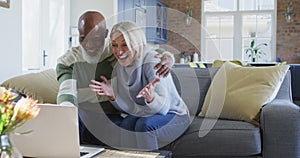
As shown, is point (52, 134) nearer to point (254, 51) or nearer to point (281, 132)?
point (281, 132)

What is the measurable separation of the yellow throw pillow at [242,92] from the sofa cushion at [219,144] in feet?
0.65

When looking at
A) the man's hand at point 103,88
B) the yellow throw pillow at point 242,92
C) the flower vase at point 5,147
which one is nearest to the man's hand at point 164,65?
the man's hand at point 103,88

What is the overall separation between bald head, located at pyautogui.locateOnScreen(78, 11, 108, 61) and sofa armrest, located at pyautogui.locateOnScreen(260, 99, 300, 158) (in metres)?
1.03

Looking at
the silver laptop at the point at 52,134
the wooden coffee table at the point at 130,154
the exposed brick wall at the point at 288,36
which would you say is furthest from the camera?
the exposed brick wall at the point at 288,36

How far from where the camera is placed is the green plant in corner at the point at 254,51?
765cm

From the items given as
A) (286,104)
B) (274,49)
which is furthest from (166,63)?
(274,49)

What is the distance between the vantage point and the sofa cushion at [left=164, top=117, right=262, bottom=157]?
206 cm

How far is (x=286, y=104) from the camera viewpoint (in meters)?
2.18

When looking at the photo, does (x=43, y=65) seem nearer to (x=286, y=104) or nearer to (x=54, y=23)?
(x=54, y=23)

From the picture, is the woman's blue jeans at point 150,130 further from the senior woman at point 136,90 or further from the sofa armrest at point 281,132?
the sofa armrest at point 281,132

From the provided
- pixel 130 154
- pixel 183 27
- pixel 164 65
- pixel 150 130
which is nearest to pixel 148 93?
pixel 150 130

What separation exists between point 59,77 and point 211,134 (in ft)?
3.07

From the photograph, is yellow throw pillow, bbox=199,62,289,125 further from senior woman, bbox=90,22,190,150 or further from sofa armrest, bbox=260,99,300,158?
senior woman, bbox=90,22,190,150

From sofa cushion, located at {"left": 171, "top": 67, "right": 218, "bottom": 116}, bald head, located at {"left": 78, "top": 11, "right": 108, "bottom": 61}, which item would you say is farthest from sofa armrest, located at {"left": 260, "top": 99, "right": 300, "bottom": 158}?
bald head, located at {"left": 78, "top": 11, "right": 108, "bottom": 61}
